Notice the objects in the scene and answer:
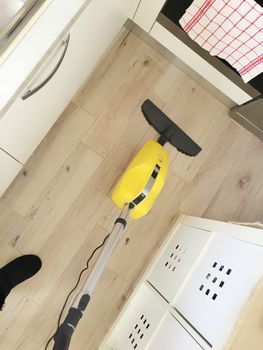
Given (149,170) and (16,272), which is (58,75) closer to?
(149,170)

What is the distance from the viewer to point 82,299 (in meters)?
0.96

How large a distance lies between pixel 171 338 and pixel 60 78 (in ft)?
2.61

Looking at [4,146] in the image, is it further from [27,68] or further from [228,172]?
[228,172]

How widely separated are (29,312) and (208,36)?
1.16 metres

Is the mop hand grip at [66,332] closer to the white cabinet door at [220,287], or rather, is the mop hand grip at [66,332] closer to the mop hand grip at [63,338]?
A: the mop hand grip at [63,338]

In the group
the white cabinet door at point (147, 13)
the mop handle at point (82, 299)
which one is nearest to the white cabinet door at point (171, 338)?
the mop handle at point (82, 299)

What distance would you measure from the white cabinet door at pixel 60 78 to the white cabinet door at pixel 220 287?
64 centimetres

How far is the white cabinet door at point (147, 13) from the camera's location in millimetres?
1206

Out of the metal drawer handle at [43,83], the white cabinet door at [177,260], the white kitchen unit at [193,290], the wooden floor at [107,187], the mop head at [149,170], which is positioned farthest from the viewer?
the wooden floor at [107,187]

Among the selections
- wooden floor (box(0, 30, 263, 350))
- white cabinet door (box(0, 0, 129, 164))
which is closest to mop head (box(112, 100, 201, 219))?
wooden floor (box(0, 30, 263, 350))

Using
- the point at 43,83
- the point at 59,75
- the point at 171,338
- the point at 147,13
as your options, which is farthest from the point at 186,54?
the point at 171,338

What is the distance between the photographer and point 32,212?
1.39 metres

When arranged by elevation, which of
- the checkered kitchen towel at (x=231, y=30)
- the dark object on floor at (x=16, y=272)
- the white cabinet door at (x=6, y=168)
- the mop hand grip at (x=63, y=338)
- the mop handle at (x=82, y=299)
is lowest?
the dark object on floor at (x=16, y=272)

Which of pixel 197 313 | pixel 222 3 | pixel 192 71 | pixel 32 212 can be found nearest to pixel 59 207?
pixel 32 212
